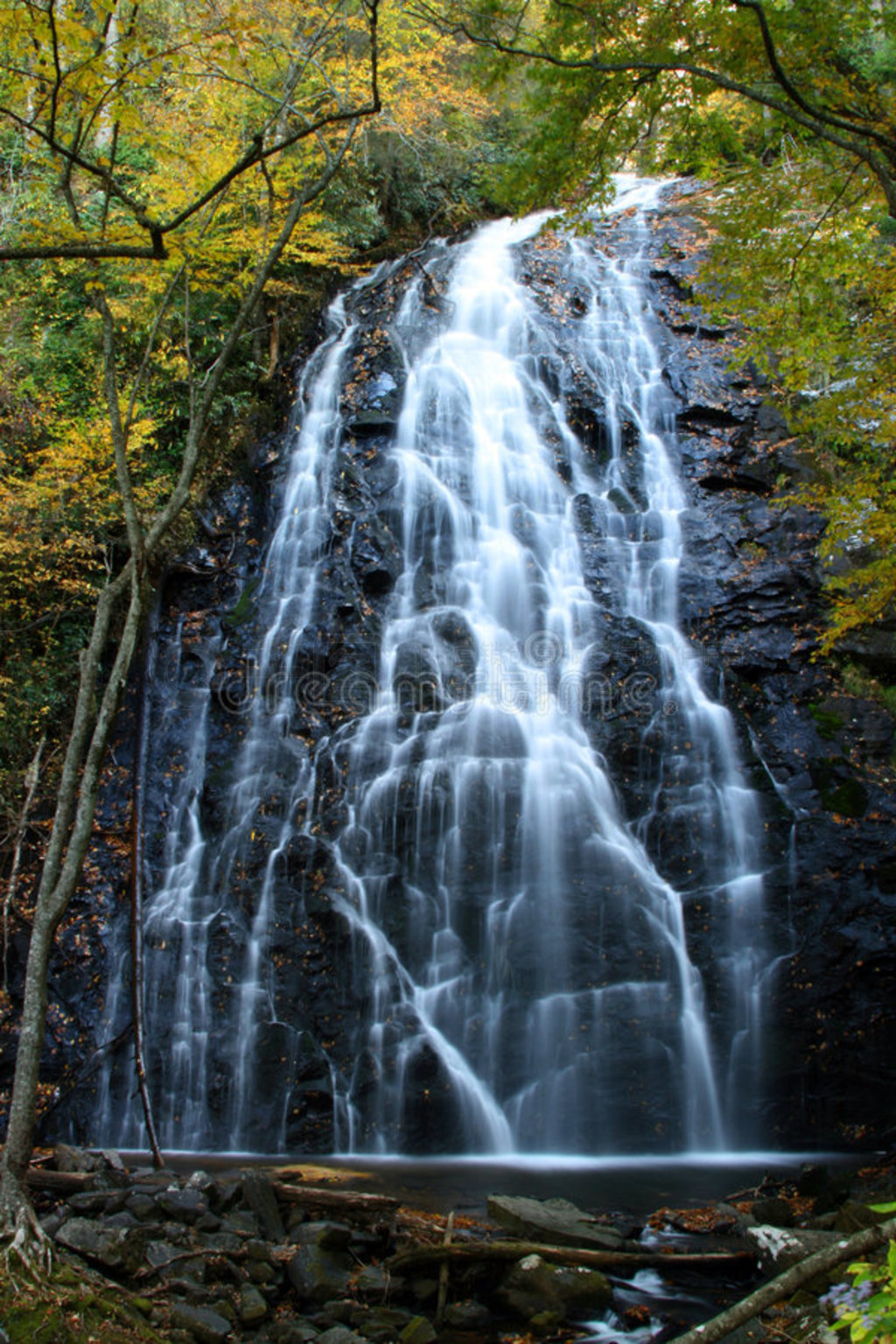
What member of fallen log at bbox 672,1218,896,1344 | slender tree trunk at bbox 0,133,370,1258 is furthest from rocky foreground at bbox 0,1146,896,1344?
fallen log at bbox 672,1218,896,1344

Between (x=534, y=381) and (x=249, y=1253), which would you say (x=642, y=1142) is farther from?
(x=534, y=381)

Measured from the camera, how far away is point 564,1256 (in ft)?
15.5

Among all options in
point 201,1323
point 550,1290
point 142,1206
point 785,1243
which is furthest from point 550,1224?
point 142,1206

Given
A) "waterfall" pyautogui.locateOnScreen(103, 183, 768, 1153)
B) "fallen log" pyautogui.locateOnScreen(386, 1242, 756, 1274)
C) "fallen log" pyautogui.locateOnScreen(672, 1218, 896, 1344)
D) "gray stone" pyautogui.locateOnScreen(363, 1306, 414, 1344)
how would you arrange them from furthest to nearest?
"waterfall" pyautogui.locateOnScreen(103, 183, 768, 1153), "fallen log" pyautogui.locateOnScreen(386, 1242, 756, 1274), "gray stone" pyautogui.locateOnScreen(363, 1306, 414, 1344), "fallen log" pyautogui.locateOnScreen(672, 1218, 896, 1344)

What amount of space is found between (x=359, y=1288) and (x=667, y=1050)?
4310 mm

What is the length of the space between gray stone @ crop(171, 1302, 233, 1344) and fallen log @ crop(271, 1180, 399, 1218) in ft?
4.05

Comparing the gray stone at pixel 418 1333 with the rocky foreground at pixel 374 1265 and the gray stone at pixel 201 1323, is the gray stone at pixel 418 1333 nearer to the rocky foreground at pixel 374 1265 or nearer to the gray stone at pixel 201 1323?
the rocky foreground at pixel 374 1265

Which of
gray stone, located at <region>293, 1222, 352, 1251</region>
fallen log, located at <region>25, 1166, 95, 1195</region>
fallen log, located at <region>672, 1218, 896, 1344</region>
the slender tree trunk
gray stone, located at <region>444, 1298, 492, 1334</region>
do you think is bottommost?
gray stone, located at <region>444, 1298, 492, 1334</region>

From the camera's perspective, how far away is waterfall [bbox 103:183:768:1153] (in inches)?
305

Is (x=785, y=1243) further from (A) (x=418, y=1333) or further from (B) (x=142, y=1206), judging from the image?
(B) (x=142, y=1206)

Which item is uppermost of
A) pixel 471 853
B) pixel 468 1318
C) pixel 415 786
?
pixel 415 786

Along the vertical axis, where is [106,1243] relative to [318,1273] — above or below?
above

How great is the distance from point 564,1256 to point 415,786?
16.3ft

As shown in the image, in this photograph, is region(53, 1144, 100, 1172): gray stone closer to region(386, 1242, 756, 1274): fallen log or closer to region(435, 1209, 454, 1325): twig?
region(386, 1242, 756, 1274): fallen log
